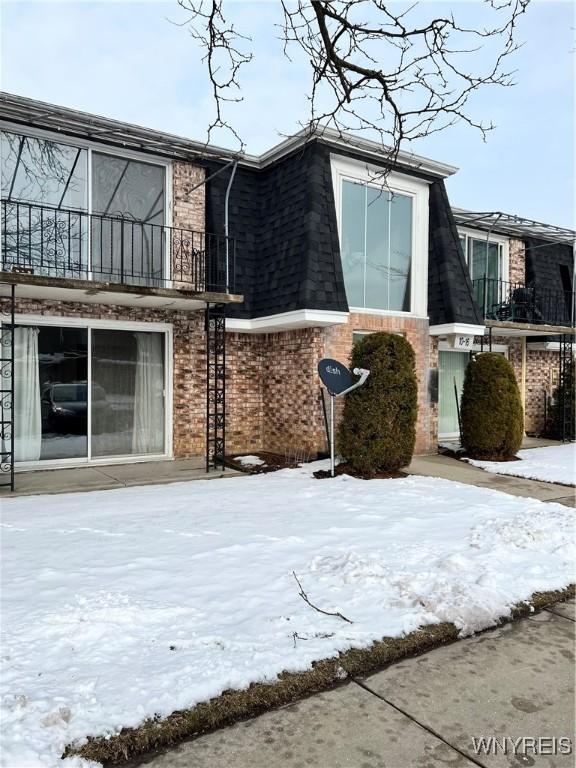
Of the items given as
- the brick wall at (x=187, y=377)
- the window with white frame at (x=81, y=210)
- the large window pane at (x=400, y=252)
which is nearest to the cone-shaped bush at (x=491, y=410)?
the large window pane at (x=400, y=252)

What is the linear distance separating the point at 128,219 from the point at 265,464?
448 cm

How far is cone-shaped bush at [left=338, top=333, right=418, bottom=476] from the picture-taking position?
8133 mm

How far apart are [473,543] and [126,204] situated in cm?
725

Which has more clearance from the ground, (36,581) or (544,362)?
(544,362)

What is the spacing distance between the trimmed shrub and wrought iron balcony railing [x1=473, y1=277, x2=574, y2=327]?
60.6 inches

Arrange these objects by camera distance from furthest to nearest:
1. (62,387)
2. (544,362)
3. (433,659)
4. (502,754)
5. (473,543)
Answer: (544,362) → (62,387) → (473,543) → (433,659) → (502,754)

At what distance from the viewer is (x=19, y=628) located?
3.14m

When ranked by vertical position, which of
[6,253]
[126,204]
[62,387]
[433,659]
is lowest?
[433,659]

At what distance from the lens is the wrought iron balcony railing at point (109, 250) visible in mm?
7996

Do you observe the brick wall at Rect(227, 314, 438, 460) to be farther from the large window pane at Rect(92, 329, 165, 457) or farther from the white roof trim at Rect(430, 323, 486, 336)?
the large window pane at Rect(92, 329, 165, 457)

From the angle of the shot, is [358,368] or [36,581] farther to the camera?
[358,368]

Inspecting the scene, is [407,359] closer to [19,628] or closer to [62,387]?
[62,387]

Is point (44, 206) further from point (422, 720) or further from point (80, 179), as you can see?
point (422, 720)

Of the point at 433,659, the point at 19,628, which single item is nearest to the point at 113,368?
the point at 19,628
